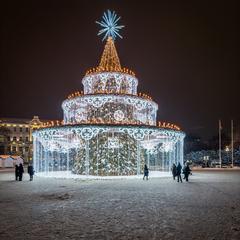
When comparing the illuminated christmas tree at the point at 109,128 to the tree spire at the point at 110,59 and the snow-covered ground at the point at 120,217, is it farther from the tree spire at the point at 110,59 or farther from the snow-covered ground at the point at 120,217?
the snow-covered ground at the point at 120,217

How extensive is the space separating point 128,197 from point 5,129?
4389 inches

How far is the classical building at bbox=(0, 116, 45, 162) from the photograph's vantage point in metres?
129

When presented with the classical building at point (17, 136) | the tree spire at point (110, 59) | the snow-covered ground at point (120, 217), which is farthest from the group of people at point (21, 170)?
the classical building at point (17, 136)

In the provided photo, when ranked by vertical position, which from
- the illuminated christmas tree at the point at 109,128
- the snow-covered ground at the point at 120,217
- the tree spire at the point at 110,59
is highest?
the tree spire at the point at 110,59

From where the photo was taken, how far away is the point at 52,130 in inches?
1528

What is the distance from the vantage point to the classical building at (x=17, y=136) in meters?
129

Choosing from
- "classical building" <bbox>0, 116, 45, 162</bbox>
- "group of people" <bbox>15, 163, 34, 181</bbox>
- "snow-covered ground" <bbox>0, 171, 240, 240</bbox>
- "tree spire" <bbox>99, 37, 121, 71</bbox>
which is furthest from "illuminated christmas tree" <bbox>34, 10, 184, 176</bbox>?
"classical building" <bbox>0, 116, 45, 162</bbox>

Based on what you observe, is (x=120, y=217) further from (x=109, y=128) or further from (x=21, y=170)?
(x=109, y=128)

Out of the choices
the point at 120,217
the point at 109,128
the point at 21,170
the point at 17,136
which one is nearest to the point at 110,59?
the point at 109,128

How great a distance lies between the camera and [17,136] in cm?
13450

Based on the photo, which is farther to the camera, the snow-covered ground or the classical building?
the classical building

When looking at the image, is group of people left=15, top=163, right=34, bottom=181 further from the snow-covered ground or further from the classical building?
the classical building

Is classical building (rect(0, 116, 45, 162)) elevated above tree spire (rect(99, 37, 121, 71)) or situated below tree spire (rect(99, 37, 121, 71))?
below

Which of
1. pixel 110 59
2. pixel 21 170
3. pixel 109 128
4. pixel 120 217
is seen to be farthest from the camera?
pixel 110 59
